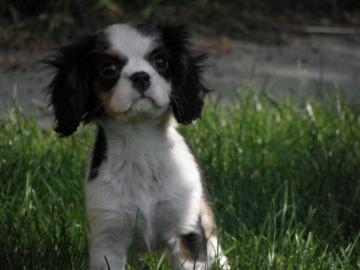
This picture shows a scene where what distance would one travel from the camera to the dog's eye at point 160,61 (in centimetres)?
354

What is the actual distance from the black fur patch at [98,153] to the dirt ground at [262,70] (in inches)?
84.6

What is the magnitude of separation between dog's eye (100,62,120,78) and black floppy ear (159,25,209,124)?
0.89 ft

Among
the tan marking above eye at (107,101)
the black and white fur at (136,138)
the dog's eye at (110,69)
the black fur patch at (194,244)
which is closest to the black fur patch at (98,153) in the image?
the black and white fur at (136,138)

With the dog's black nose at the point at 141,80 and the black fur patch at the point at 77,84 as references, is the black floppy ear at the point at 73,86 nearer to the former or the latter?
the black fur patch at the point at 77,84

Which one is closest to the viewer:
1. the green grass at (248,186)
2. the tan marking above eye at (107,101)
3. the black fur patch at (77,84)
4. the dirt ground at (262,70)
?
the tan marking above eye at (107,101)

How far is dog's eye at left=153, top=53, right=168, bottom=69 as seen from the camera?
3543 mm

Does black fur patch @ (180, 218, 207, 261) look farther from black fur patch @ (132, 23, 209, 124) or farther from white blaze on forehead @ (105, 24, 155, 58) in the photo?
white blaze on forehead @ (105, 24, 155, 58)

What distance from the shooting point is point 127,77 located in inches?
135

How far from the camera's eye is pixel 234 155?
493 centimetres

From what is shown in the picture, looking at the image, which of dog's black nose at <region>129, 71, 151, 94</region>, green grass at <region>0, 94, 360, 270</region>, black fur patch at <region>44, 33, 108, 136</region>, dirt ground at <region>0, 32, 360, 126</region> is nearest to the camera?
dog's black nose at <region>129, 71, 151, 94</region>

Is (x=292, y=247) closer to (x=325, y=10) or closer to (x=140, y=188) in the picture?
→ (x=140, y=188)

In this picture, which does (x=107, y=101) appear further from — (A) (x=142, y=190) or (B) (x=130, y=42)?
(A) (x=142, y=190)

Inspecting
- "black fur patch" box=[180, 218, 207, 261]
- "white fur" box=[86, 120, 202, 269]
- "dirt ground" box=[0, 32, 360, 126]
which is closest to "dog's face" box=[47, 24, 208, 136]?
"white fur" box=[86, 120, 202, 269]

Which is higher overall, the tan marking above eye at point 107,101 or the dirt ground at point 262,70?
the tan marking above eye at point 107,101
